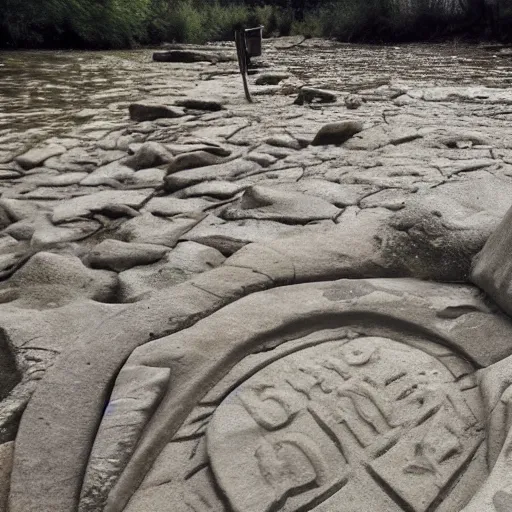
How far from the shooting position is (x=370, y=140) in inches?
139

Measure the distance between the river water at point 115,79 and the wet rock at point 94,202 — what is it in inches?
50.0

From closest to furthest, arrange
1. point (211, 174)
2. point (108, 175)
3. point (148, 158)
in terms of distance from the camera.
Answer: point (211, 174)
point (108, 175)
point (148, 158)

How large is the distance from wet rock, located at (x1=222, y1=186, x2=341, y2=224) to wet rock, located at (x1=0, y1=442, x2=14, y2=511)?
4.38ft

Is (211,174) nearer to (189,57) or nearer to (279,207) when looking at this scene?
(279,207)

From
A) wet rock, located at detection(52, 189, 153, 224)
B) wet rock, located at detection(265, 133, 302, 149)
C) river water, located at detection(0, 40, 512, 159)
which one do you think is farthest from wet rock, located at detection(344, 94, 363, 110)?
wet rock, located at detection(52, 189, 153, 224)

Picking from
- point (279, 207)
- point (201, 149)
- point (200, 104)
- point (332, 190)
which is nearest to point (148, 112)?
point (200, 104)

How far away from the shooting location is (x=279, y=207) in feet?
8.01

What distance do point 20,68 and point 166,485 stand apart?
9.09 m

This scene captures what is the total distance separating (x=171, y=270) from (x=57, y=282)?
35 centimetres

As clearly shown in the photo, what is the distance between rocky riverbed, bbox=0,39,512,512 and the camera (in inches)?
55.4

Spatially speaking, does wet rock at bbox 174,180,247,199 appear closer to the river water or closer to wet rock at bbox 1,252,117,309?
wet rock at bbox 1,252,117,309

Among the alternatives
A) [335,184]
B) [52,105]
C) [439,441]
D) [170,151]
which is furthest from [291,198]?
[52,105]

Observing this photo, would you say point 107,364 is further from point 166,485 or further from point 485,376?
point 485,376

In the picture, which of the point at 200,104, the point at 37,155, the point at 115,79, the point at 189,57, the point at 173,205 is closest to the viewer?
the point at 173,205
